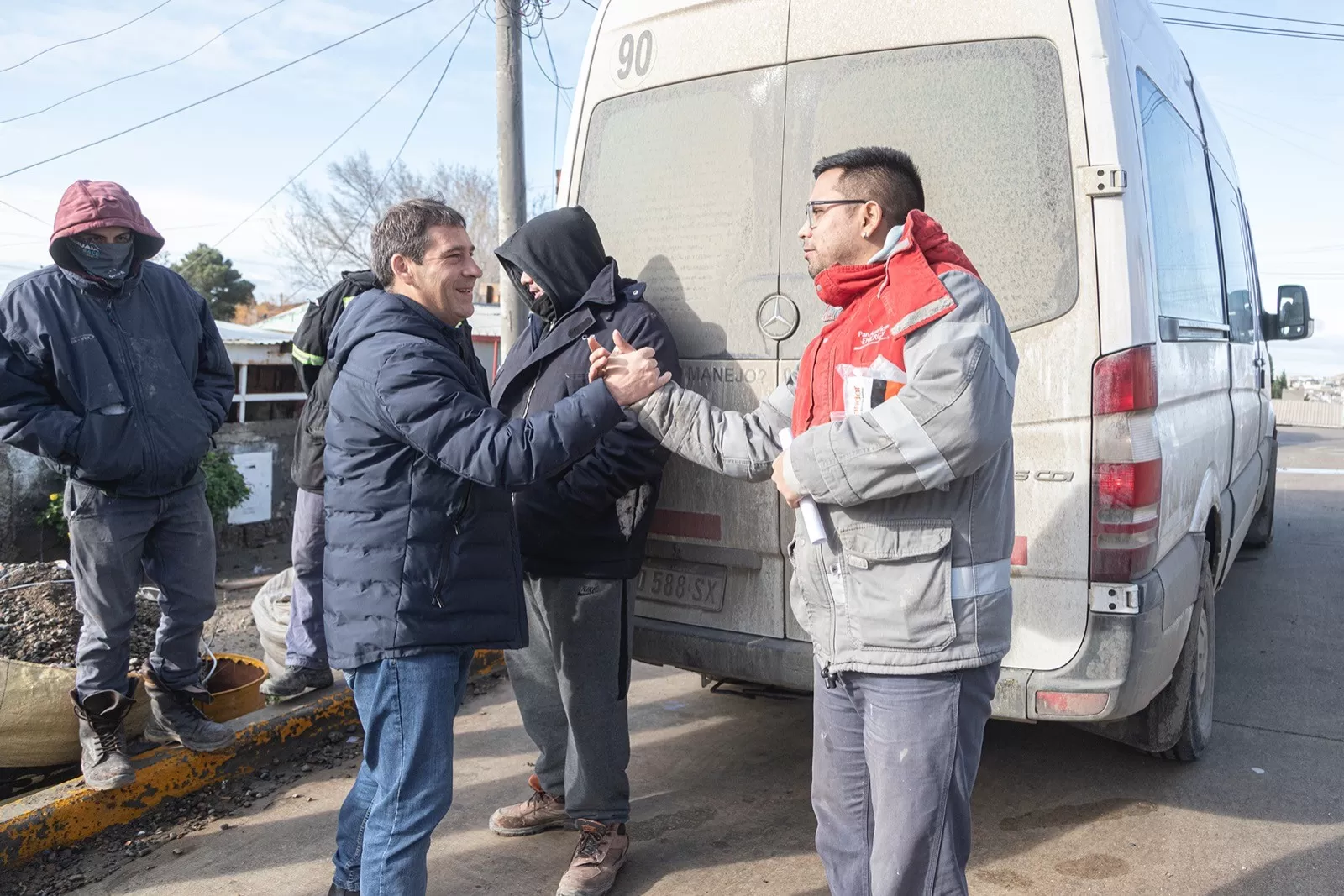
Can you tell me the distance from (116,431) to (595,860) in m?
2.05

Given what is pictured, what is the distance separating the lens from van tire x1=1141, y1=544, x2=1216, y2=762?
12.4 ft

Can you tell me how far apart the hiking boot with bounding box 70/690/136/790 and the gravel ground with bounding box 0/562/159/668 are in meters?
0.77

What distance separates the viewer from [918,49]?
3.24m

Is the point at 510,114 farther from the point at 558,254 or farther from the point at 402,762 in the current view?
the point at 402,762

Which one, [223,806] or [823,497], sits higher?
[823,497]

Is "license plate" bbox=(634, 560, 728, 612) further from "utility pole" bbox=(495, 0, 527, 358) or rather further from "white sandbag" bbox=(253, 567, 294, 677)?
"utility pole" bbox=(495, 0, 527, 358)

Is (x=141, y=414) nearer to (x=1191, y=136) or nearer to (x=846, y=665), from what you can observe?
(x=846, y=665)

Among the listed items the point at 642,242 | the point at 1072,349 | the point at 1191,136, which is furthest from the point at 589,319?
the point at 1191,136

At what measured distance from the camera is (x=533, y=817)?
3639 millimetres

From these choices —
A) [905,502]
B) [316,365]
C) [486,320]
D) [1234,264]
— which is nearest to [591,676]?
[905,502]

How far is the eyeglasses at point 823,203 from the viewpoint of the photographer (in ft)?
7.64

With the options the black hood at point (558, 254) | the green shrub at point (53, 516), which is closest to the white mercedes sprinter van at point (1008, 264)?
the black hood at point (558, 254)

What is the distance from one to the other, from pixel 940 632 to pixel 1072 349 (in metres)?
1.23

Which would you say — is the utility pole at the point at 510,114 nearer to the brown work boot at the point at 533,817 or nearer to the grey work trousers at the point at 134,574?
the grey work trousers at the point at 134,574
